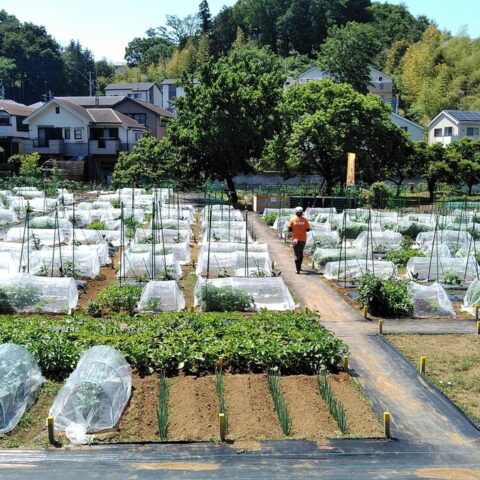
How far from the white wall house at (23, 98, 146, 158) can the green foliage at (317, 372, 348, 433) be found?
41405 millimetres

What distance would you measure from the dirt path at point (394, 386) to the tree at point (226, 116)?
1894cm

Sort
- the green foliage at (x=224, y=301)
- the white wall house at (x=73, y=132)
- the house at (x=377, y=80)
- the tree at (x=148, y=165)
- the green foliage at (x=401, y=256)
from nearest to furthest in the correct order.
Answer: the green foliage at (x=224, y=301) → the green foliage at (x=401, y=256) → the tree at (x=148, y=165) → the white wall house at (x=73, y=132) → the house at (x=377, y=80)

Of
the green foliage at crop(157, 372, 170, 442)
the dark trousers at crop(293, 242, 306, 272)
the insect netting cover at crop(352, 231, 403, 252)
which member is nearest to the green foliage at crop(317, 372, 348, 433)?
the green foliage at crop(157, 372, 170, 442)

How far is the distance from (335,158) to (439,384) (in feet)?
86.3

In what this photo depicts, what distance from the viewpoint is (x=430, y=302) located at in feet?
40.1

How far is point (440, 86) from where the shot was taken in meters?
62.2

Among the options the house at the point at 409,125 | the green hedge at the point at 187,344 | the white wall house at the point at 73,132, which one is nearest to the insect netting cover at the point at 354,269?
the green hedge at the point at 187,344

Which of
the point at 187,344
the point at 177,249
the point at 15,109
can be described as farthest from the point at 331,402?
the point at 15,109

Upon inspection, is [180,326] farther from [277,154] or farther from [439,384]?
[277,154]

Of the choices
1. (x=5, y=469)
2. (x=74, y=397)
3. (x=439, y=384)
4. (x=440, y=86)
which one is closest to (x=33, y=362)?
(x=74, y=397)

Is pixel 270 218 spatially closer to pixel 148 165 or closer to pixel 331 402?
pixel 148 165

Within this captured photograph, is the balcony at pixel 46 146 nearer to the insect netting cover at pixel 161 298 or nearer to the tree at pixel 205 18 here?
the insect netting cover at pixel 161 298

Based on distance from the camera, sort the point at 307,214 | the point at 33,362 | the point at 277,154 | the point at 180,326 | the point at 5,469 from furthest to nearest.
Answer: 1. the point at 277,154
2. the point at 307,214
3. the point at 180,326
4. the point at 33,362
5. the point at 5,469

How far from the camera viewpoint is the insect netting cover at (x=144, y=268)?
1419 centimetres
